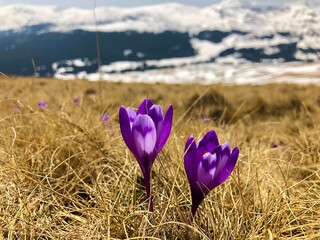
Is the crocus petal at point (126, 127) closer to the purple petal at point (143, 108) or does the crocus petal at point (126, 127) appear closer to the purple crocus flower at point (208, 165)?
the purple petal at point (143, 108)

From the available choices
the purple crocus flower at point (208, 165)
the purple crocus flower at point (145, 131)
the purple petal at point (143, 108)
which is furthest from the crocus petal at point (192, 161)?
the purple petal at point (143, 108)

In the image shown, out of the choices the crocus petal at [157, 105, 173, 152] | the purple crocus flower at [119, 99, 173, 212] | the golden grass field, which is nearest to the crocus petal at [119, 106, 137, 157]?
the purple crocus flower at [119, 99, 173, 212]

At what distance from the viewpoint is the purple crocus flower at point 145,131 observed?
1.66 meters

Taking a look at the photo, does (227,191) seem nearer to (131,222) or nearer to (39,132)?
(131,222)

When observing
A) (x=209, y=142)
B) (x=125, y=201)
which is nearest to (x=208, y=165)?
(x=209, y=142)

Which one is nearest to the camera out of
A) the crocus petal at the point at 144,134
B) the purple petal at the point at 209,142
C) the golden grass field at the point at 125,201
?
the crocus petal at the point at 144,134

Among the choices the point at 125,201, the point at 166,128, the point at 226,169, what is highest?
the point at 166,128

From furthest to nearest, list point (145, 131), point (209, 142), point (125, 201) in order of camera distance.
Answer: point (125, 201) < point (209, 142) < point (145, 131)

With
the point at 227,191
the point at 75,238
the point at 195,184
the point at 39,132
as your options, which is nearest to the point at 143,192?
the point at 227,191

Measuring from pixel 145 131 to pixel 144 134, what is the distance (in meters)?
0.01

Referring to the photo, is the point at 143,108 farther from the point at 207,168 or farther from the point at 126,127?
the point at 207,168

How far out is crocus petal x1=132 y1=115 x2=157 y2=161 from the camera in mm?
1650

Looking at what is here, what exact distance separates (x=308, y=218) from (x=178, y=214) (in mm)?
648

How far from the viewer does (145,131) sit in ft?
5.44
